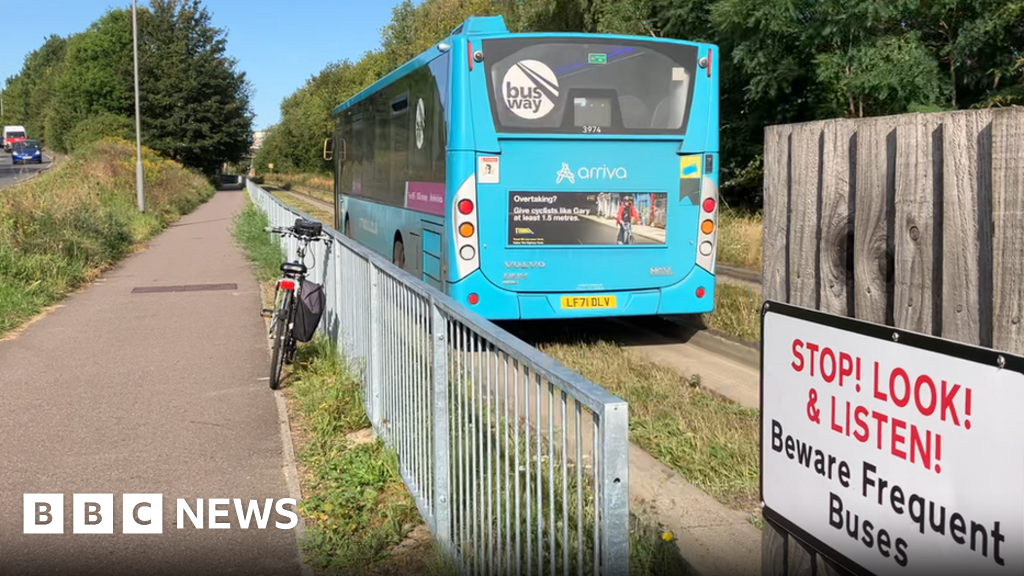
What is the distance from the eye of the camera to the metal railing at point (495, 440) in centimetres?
243

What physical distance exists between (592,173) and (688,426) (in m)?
3.73

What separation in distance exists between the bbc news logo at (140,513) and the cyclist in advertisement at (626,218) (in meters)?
5.34

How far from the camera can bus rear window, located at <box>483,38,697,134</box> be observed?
31.2 feet

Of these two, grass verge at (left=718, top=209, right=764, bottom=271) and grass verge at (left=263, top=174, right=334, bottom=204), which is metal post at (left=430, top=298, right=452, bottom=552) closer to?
grass verge at (left=718, top=209, right=764, bottom=271)

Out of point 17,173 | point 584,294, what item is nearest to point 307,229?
point 584,294

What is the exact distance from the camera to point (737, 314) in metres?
11.0

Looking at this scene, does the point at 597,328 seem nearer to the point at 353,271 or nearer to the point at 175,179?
the point at 353,271

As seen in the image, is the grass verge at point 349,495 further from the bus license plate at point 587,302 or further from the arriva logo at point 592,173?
the arriva logo at point 592,173


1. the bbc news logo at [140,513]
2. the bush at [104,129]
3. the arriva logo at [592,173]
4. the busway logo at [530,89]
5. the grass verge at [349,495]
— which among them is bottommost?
the bbc news logo at [140,513]

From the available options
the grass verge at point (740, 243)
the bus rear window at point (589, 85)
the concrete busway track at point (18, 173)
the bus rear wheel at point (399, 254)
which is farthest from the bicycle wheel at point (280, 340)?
the concrete busway track at point (18, 173)

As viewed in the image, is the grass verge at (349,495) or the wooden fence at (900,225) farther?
the grass verge at (349,495)

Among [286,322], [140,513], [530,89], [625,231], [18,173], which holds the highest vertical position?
[18,173]

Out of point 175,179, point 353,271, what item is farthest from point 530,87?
point 175,179

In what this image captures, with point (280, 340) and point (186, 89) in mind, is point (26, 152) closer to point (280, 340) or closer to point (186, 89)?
point (186, 89)
